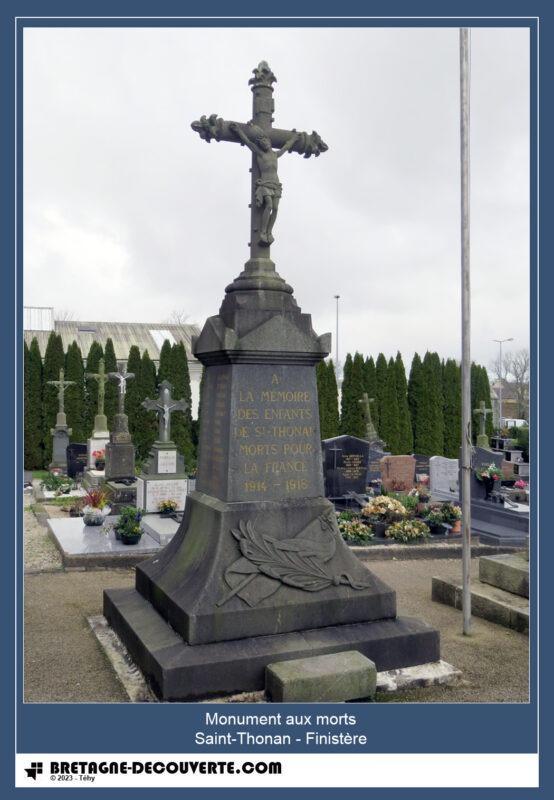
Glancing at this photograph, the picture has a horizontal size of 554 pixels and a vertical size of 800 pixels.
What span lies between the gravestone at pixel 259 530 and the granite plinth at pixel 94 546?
118 inches

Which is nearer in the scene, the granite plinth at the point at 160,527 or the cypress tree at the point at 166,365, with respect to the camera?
the granite plinth at the point at 160,527

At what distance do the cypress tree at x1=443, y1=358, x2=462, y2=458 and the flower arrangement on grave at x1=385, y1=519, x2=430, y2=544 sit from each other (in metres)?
14.3

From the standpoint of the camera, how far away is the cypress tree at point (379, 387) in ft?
76.3

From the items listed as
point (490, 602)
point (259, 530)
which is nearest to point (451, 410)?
point (490, 602)

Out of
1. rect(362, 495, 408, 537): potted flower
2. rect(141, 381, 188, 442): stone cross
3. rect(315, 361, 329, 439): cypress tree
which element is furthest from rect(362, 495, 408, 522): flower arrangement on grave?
→ rect(315, 361, 329, 439): cypress tree

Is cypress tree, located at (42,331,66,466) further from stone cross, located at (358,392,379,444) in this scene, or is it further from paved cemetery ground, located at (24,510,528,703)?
paved cemetery ground, located at (24,510,528,703)

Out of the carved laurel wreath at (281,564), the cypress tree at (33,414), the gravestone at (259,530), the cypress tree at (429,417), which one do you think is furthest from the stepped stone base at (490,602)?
the cypress tree at (33,414)

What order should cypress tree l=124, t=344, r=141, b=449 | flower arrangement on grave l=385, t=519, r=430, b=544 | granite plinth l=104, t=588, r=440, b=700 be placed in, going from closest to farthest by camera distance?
1. granite plinth l=104, t=588, r=440, b=700
2. flower arrangement on grave l=385, t=519, r=430, b=544
3. cypress tree l=124, t=344, r=141, b=449

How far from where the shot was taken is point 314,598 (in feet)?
16.7

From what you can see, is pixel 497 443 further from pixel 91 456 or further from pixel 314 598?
pixel 314 598

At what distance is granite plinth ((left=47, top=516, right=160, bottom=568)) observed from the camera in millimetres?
8781

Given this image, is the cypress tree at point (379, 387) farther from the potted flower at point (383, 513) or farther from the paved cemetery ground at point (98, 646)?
the paved cemetery ground at point (98, 646)

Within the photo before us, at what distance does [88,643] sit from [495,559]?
4.30 metres

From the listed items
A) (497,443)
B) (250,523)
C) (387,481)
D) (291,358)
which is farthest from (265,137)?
(497,443)
